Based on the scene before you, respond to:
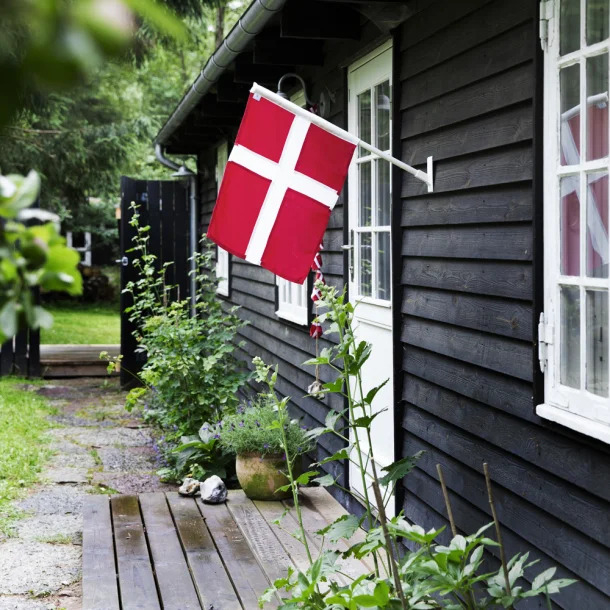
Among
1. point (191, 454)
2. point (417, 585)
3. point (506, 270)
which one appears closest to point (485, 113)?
point (506, 270)

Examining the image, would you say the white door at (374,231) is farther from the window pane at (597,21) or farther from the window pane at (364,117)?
the window pane at (597,21)

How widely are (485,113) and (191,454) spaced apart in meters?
3.39

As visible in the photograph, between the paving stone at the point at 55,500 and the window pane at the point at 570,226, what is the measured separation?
11.5ft

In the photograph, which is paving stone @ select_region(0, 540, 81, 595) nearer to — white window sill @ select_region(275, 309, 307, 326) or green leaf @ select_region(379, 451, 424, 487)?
green leaf @ select_region(379, 451, 424, 487)

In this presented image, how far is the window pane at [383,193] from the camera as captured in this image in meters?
4.41

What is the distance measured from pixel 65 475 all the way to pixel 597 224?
15.4ft

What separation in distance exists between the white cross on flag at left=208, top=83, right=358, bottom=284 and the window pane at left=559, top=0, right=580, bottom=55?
1.10 m

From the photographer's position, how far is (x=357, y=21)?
4621mm

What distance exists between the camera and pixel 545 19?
106 inches

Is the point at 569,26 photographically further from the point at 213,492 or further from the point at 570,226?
the point at 213,492

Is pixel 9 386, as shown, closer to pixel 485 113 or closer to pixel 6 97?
pixel 485 113

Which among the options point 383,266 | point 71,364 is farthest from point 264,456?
point 71,364

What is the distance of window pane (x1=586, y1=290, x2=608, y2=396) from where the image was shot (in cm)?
250

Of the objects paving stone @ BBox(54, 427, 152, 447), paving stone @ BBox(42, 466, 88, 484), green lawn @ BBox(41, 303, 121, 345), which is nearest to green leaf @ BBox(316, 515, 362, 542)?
paving stone @ BBox(42, 466, 88, 484)
